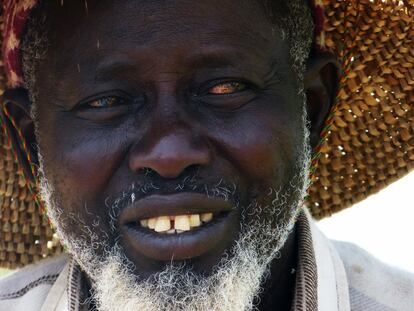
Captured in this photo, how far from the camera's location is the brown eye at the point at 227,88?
1.84 meters

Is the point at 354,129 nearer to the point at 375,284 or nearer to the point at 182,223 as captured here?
the point at 375,284

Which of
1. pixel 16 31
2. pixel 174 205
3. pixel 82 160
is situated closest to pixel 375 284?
pixel 174 205

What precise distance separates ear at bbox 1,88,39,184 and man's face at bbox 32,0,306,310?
214 millimetres

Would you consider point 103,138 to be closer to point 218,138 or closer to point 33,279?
point 218,138

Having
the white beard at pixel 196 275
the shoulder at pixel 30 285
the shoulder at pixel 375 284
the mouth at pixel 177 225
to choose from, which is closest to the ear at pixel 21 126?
the white beard at pixel 196 275

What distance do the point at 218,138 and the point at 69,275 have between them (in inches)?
28.0

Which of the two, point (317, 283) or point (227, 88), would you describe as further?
point (317, 283)

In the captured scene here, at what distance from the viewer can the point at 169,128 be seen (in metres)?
1.72

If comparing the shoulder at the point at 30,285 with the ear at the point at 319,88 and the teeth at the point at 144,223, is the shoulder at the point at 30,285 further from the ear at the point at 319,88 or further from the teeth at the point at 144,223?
the ear at the point at 319,88

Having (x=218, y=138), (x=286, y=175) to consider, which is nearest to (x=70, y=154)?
(x=218, y=138)

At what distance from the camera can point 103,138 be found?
1.84 m

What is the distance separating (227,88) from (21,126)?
2.26ft

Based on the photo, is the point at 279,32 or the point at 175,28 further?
the point at 279,32

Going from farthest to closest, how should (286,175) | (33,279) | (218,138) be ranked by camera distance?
(33,279), (286,175), (218,138)
